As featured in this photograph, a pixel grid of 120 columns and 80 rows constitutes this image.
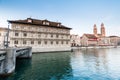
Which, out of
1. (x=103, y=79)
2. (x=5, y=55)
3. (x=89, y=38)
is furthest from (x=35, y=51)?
(x=89, y=38)

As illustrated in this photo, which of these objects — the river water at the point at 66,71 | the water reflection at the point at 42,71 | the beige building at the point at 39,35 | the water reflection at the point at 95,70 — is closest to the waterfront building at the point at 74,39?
the beige building at the point at 39,35

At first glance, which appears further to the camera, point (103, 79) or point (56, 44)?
point (56, 44)

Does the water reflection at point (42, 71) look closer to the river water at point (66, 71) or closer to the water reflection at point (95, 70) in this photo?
the river water at point (66, 71)

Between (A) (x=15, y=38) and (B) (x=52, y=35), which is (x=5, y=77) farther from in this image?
(B) (x=52, y=35)

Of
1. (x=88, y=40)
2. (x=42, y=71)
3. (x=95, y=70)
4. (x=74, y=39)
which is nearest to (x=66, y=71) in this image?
(x=42, y=71)

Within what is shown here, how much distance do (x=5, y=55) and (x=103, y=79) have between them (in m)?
13.7

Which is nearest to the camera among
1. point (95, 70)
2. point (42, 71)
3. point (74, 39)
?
point (42, 71)

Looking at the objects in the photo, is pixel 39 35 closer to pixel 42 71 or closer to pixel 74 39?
pixel 42 71

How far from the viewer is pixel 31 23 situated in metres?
59.3

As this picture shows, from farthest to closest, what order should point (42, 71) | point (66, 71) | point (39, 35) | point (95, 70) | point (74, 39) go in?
point (74, 39)
point (39, 35)
point (95, 70)
point (66, 71)
point (42, 71)

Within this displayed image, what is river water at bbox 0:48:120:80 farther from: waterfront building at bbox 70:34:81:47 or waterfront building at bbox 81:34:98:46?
waterfront building at bbox 81:34:98:46

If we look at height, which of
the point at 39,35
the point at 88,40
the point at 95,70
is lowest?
the point at 95,70

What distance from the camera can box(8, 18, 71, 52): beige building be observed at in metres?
55.7

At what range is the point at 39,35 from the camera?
202 ft
